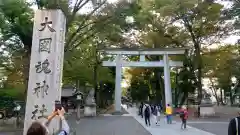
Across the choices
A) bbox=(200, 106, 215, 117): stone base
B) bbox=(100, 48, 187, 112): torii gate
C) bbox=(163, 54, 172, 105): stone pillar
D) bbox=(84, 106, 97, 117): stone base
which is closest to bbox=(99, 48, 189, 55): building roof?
bbox=(100, 48, 187, 112): torii gate

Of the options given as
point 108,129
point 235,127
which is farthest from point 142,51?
point 235,127

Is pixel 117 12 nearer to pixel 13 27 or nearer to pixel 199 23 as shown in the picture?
pixel 13 27

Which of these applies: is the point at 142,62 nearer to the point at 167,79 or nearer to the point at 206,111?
Answer: the point at 167,79

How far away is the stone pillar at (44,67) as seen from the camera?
10.3 meters

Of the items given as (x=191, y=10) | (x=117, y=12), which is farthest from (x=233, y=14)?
(x=117, y=12)

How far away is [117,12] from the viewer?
19734mm

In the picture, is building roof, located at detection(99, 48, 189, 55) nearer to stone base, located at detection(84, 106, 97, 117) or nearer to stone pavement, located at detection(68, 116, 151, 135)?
stone base, located at detection(84, 106, 97, 117)

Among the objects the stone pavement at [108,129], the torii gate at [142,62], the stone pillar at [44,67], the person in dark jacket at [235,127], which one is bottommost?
the stone pavement at [108,129]

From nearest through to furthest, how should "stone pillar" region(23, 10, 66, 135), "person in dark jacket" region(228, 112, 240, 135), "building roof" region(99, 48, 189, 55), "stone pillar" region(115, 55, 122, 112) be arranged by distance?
"person in dark jacket" region(228, 112, 240, 135) < "stone pillar" region(23, 10, 66, 135) < "stone pillar" region(115, 55, 122, 112) < "building roof" region(99, 48, 189, 55)

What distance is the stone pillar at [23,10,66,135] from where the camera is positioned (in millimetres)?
10312

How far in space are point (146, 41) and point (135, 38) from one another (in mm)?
1327

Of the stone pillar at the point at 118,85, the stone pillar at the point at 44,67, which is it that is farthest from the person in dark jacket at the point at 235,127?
the stone pillar at the point at 118,85

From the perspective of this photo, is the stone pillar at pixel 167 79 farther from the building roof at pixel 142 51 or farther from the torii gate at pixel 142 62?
the building roof at pixel 142 51

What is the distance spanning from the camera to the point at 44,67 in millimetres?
10570
